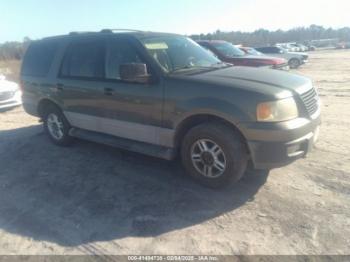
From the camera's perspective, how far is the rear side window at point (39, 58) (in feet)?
19.4

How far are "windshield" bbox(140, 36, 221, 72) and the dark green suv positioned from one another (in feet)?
0.06

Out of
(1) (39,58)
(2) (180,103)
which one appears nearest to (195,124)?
(2) (180,103)

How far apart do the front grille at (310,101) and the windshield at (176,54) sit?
144 centimetres

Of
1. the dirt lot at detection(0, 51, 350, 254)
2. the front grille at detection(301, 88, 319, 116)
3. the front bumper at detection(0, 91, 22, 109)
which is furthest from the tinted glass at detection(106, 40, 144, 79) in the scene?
the front bumper at detection(0, 91, 22, 109)

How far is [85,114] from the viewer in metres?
5.30

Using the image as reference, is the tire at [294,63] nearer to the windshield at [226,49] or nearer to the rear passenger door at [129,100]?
the windshield at [226,49]

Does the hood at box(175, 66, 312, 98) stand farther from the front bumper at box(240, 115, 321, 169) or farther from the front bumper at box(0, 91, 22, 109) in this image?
the front bumper at box(0, 91, 22, 109)

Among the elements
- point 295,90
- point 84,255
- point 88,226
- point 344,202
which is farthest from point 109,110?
point 344,202

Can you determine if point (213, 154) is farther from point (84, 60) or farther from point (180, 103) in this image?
point (84, 60)

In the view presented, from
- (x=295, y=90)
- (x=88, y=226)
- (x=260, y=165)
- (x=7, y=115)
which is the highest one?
(x=295, y=90)

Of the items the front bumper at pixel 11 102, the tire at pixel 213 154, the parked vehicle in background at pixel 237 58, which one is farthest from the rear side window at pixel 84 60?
the parked vehicle in background at pixel 237 58

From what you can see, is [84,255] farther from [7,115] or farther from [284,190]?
[7,115]

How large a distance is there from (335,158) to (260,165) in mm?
1906

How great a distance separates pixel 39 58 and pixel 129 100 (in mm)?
2758
